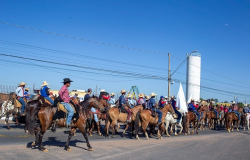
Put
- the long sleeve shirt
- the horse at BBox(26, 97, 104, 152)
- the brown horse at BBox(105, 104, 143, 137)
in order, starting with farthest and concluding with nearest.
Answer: the brown horse at BBox(105, 104, 143, 137), the long sleeve shirt, the horse at BBox(26, 97, 104, 152)

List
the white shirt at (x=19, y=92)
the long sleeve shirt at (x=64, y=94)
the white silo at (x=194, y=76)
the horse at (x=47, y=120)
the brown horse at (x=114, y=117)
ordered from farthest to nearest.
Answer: the white silo at (x=194, y=76) → the white shirt at (x=19, y=92) → the brown horse at (x=114, y=117) → the long sleeve shirt at (x=64, y=94) → the horse at (x=47, y=120)

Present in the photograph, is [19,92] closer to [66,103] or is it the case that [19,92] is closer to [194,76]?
[66,103]

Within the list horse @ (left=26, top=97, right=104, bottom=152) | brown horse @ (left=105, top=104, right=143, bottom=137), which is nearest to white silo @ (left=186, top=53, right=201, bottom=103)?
brown horse @ (left=105, top=104, right=143, bottom=137)

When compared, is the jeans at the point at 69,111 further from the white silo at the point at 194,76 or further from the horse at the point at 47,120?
the white silo at the point at 194,76

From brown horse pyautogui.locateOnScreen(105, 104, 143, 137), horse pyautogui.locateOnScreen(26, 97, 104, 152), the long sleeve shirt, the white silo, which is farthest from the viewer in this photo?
the white silo

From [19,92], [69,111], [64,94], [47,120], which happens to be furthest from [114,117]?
[19,92]

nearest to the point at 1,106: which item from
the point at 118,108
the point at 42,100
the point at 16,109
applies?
the point at 16,109

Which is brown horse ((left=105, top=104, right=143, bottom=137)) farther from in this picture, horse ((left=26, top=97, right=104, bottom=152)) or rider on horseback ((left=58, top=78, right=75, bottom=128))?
rider on horseback ((left=58, top=78, right=75, bottom=128))

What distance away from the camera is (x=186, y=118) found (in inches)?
766

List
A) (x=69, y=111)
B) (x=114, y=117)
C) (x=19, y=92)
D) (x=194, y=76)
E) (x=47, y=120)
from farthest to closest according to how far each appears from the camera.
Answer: (x=194, y=76), (x=19, y=92), (x=114, y=117), (x=69, y=111), (x=47, y=120)

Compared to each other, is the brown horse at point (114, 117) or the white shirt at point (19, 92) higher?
the white shirt at point (19, 92)

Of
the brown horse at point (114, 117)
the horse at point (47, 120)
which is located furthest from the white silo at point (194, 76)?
the horse at point (47, 120)

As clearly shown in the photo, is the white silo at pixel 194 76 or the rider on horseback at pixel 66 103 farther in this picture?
the white silo at pixel 194 76

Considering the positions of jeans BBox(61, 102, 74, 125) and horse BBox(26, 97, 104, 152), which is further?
jeans BBox(61, 102, 74, 125)
